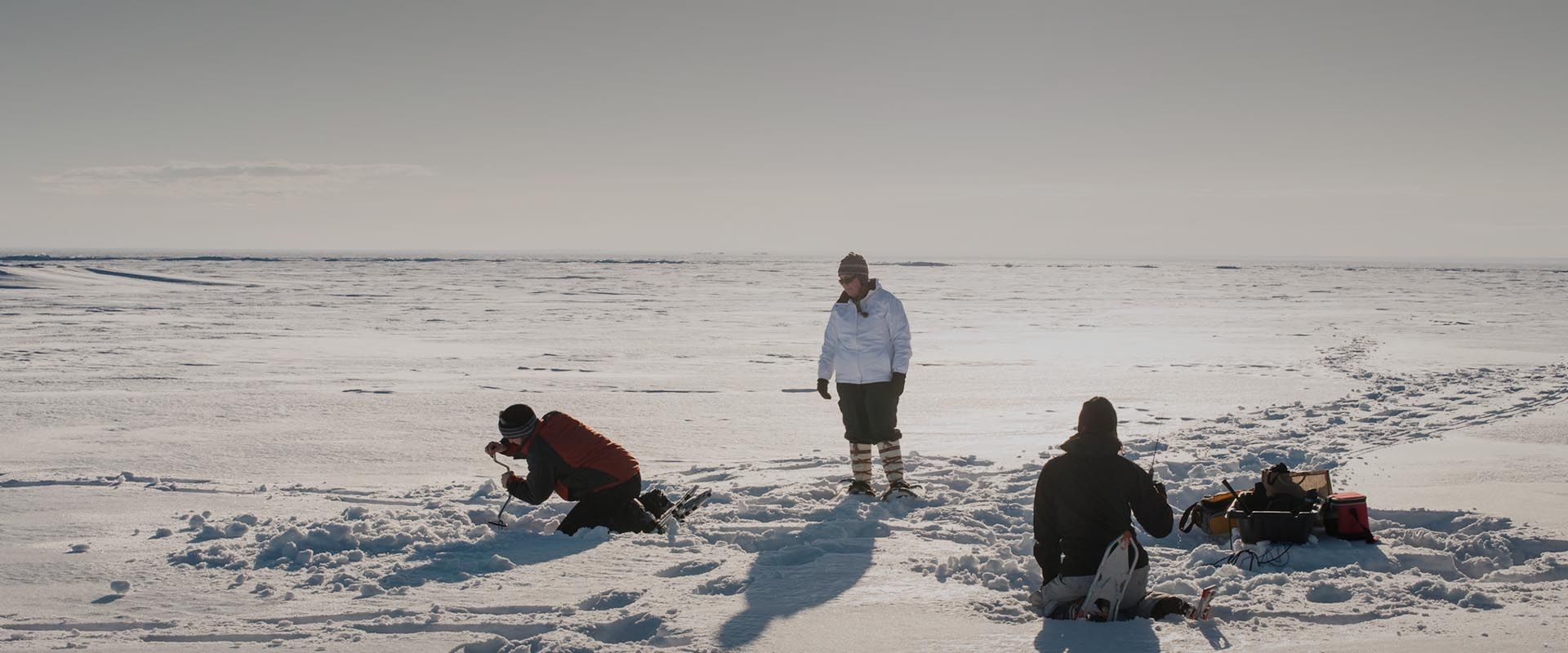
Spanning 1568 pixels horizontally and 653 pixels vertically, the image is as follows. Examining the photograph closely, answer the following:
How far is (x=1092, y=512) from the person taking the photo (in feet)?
15.1

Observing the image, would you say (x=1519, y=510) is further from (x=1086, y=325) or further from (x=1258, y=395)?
(x=1086, y=325)

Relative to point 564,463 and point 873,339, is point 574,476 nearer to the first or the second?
point 564,463

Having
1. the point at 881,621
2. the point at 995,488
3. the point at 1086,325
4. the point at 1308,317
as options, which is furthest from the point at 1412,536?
the point at 1308,317

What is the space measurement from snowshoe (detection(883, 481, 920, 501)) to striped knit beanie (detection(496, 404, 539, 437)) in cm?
246

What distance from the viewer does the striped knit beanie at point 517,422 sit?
6.20 metres

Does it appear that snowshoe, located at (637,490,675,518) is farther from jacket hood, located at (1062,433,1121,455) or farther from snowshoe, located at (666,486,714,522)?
jacket hood, located at (1062,433,1121,455)

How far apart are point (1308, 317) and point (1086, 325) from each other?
21.9 feet

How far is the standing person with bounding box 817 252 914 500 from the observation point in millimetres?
7391

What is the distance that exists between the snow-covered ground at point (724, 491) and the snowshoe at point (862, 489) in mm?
211

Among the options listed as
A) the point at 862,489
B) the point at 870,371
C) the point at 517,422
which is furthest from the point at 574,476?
the point at 870,371

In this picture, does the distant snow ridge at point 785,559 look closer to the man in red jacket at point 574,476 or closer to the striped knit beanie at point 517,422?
the man in red jacket at point 574,476

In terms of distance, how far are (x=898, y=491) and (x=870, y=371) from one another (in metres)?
0.85

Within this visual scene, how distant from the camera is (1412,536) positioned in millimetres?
5863

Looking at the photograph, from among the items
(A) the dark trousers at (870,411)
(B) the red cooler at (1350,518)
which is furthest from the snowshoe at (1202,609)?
(A) the dark trousers at (870,411)
